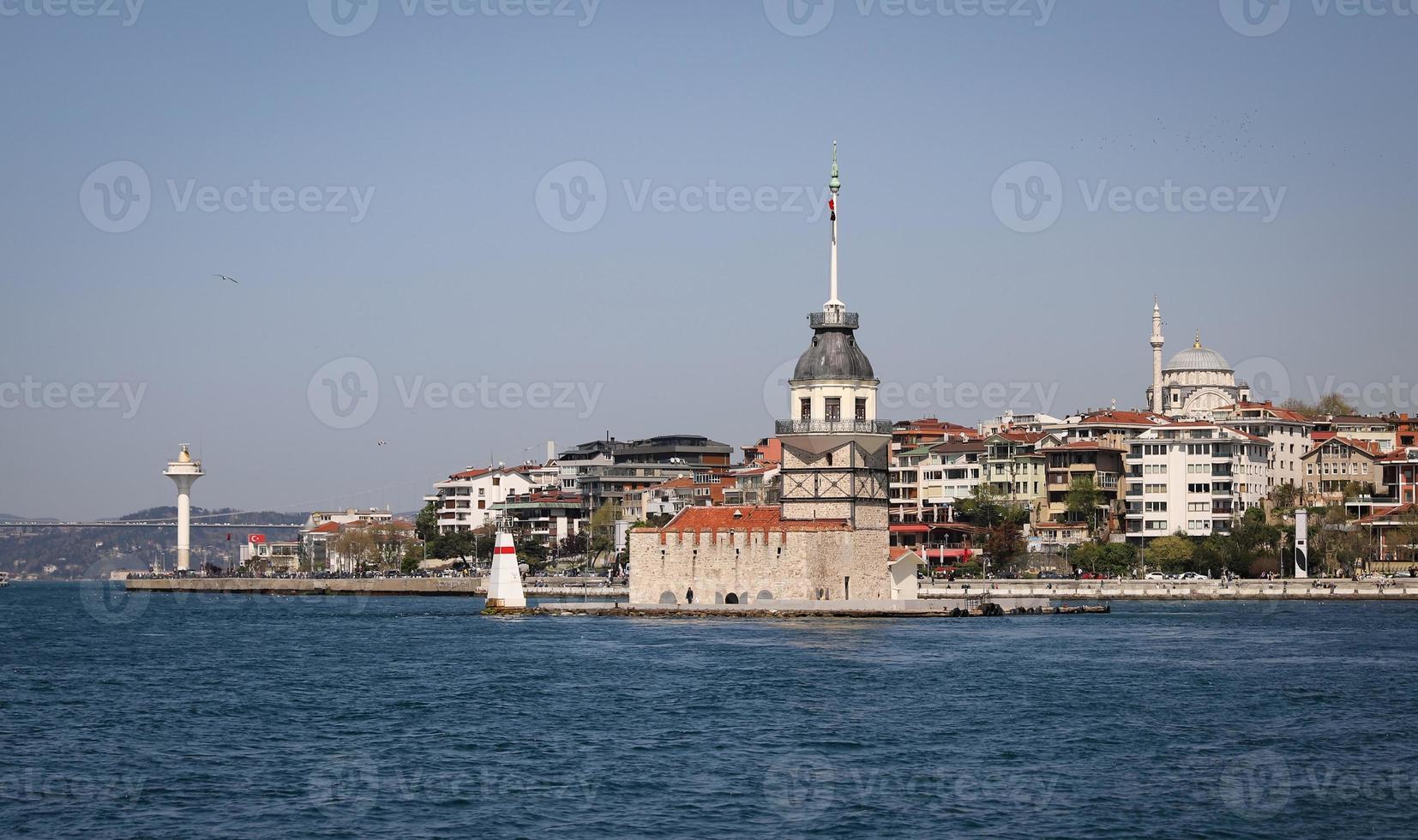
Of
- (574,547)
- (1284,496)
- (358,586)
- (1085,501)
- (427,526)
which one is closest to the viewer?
(1284,496)

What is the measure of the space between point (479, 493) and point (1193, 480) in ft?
212

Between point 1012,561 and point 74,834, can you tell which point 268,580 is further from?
point 74,834

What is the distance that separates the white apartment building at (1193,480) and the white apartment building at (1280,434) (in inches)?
125

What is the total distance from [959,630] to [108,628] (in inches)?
1415

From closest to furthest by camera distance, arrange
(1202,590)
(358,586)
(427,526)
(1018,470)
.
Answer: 1. (1202,590)
2. (1018,470)
3. (358,586)
4. (427,526)

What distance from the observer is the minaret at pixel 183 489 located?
13850 cm

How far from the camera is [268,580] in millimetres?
119938

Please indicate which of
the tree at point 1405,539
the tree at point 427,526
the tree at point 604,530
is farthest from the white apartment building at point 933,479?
the tree at point 427,526

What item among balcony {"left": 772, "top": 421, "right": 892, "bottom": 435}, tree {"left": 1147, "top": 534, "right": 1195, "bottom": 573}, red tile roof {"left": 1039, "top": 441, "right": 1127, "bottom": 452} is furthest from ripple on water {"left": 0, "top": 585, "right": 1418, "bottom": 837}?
red tile roof {"left": 1039, "top": 441, "right": 1127, "bottom": 452}

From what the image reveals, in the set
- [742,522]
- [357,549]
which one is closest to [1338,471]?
[742,522]

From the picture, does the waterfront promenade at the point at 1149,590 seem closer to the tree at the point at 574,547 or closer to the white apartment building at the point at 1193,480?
the white apartment building at the point at 1193,480

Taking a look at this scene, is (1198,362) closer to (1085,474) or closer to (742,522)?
(1085,474)

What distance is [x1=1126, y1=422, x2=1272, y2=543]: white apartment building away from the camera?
95.2 meters

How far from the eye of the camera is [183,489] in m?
142
